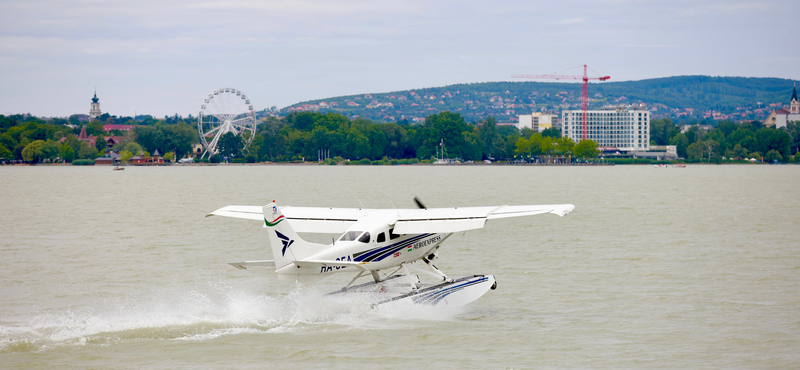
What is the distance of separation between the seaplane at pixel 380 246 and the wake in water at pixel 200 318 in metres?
0.39

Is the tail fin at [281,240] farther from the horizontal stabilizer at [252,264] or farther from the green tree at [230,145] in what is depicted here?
the green tree at [230,145]

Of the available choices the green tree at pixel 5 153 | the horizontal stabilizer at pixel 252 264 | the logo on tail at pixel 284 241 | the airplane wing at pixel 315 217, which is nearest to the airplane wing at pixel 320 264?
the logo on tail at pixel 284 241

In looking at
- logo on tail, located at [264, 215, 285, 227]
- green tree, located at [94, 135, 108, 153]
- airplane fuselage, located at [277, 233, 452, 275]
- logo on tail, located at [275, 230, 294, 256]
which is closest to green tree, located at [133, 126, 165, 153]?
green tree, located at [94, 135, 108, 153]

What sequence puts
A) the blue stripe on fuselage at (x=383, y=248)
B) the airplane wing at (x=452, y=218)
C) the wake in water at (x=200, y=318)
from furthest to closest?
1. the blue stripe on fuselage at (x=383, y=248)
2. the airplane wing at (x=452, y=218)
3. the wake in water at (x=200, y=318)

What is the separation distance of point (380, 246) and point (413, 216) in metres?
0.86

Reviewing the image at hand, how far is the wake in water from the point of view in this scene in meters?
12.8

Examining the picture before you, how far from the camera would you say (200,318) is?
13969 mm

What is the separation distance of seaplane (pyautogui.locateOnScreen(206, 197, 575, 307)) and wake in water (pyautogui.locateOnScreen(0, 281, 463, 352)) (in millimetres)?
389

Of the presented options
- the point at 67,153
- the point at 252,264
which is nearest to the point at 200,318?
the point at 252,264

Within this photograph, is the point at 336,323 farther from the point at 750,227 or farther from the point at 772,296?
the point at 750,227

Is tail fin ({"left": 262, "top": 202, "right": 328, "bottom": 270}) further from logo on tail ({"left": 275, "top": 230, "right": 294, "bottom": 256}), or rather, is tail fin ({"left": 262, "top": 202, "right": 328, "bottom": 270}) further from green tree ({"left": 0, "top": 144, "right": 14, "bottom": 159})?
green tree ({"left": 0, "top": 144, "right": 14, "bottom": 159})

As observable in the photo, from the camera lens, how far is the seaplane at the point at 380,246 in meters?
13.6

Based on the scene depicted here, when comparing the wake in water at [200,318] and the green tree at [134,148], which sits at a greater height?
the green tree at [134,148]

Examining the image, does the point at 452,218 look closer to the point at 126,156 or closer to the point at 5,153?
the point at 126,156
